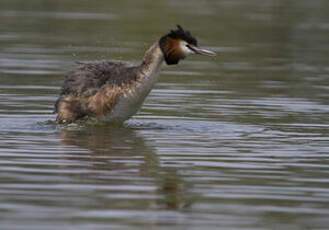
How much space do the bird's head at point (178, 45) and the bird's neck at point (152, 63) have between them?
0.31 ft

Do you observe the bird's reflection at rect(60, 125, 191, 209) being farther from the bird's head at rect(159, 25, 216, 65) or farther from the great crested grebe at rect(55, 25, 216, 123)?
the bird's head at rect(159, 25, 216, 65)

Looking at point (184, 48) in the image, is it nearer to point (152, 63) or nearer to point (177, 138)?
point (152, 63)

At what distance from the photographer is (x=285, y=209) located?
9.84 metres

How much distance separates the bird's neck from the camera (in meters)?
14.4

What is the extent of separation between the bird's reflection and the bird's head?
0.88 metres

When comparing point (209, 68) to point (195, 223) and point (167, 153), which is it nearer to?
point (167, 153)

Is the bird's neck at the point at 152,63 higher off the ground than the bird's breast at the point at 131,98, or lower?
higher

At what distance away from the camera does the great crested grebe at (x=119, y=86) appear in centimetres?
1416

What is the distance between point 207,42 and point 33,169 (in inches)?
495

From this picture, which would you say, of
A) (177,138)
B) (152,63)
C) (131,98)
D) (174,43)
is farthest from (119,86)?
(177,138)

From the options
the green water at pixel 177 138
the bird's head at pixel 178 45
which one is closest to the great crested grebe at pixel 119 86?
the bird's head at pixel 178 45

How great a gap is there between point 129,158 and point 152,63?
2.30 meters

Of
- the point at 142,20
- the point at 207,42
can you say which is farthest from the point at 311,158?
the point at 142,20

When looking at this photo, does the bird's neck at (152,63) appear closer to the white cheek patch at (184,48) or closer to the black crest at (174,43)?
the black crest at (174,43)
